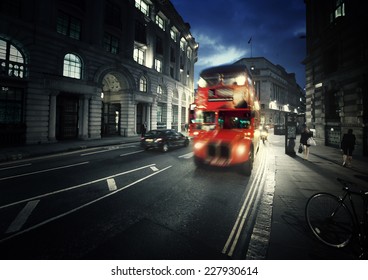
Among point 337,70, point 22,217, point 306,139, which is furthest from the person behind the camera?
point 337,70

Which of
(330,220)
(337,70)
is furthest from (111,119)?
(330,220)

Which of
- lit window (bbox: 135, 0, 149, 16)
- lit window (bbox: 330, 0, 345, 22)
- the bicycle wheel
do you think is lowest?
the bicycle wheel

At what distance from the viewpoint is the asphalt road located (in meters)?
3.12

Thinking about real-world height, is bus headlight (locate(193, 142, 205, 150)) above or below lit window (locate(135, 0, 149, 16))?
below

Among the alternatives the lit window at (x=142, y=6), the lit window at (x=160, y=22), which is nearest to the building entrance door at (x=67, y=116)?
the lit window at (x=142, y=6)

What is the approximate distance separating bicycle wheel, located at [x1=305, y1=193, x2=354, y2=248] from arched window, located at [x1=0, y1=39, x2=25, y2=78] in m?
19.7

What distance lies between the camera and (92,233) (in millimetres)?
3564

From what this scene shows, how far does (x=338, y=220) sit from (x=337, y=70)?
1777 cm

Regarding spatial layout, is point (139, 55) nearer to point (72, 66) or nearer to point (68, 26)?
point (68, 26)

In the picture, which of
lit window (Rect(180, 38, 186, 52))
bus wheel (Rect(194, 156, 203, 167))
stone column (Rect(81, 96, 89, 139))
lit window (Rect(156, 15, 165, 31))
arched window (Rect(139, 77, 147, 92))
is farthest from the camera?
lit window (Rect(180, 38, 186, 52))

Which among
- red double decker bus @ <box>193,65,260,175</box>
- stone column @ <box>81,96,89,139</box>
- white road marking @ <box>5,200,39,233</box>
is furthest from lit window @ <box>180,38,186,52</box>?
white road marking @ <box>5,200,39,233</box>

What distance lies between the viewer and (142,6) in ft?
90.6

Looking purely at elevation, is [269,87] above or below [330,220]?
above

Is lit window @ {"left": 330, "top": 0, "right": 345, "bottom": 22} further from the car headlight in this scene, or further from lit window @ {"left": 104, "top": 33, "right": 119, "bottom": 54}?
lit window @ {"left": 104, "top": 33, "right": 119, "bottom": 54}
